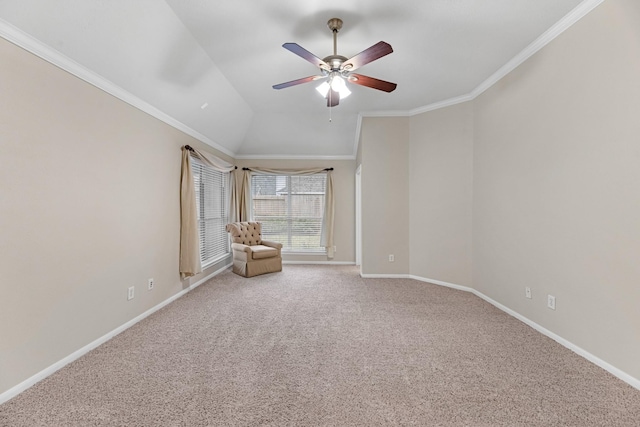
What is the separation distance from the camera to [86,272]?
7.84 feet

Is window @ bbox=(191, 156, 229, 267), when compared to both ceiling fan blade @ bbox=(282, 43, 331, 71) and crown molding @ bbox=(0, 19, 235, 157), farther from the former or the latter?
ceiling fan blade @ bbox=(282, 43, 331, 71)

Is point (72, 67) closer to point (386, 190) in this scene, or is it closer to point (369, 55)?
point (369, 55)

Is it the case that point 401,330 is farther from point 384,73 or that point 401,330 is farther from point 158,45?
point 158,45

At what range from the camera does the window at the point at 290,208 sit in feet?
21.2

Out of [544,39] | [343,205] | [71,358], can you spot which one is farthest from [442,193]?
[71,358]

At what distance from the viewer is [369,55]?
Result: 7.37 ft

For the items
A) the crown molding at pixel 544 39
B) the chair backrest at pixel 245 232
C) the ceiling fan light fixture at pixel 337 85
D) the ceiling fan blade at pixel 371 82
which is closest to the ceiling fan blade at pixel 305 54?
the ceiling fan light fixture at pixel 337 85

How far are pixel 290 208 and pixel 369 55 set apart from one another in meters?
4.54

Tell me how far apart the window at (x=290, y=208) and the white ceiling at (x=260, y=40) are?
2.42 m

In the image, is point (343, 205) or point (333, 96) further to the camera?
point (343, 205)

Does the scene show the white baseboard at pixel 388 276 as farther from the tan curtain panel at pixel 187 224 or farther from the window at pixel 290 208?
the tan curtain panel at pixel 187 224

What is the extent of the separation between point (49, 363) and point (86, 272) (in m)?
0.68

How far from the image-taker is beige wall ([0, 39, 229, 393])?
1824 mm

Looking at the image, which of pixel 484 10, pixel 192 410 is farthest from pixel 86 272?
pixel 484 10
